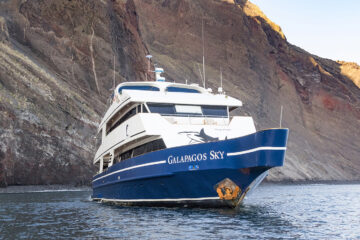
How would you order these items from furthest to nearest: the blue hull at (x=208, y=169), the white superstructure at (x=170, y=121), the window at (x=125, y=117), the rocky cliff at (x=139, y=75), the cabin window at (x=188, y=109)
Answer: the rocky cliff at (x=139, y=75) < the window at (x=125, y=117) < the cabin window at (x=188, y=109) < the white superstructure at (x=170, y=121) < the blue hull at (x=208, y=169)

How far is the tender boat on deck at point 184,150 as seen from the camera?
16391mm

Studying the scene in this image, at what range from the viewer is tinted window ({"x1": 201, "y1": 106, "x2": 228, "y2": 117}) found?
68.2ft

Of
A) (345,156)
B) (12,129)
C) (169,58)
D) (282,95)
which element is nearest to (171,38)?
(169,58)

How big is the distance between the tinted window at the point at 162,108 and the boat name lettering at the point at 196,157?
10.1 ft

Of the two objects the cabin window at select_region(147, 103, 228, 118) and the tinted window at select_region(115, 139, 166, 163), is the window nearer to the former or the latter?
the cabin window at select_region(147, 103, 228, 118)

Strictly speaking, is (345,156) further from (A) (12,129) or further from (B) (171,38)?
(A) (12,129)

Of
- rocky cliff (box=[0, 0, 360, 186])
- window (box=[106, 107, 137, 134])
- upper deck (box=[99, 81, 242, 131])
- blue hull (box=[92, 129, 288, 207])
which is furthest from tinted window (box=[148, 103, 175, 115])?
rocky cliff (box=[0, 0, 360, 186])

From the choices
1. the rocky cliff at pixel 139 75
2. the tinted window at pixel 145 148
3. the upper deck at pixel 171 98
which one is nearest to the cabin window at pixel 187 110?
the upper deck at pixel 171 98

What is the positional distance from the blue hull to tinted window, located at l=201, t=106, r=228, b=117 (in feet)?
12.4

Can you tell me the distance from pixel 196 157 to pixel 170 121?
331 centimetres

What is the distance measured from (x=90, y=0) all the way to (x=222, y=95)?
4579 centimetres

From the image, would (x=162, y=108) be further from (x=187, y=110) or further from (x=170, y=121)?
(x=187, y=110)

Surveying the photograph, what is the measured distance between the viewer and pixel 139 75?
66.1 m

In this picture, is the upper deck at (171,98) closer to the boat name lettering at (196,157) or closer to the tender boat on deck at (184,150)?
the tender boat on deck at (184,150)
